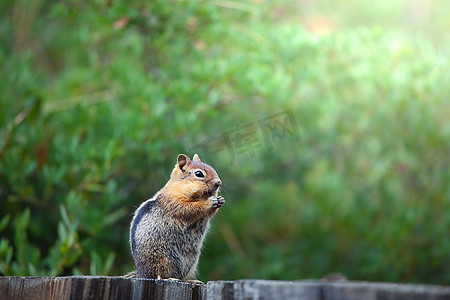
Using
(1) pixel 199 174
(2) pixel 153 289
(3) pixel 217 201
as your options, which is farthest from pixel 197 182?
(2) pixel 153 289

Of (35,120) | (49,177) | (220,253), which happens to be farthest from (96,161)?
(220,253)

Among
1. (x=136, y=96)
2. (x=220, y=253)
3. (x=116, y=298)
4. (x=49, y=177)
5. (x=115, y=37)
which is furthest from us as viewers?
(x=220, y=253)

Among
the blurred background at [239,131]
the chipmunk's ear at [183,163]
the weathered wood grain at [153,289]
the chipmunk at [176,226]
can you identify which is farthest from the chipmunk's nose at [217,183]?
the blurred background at [239,131]

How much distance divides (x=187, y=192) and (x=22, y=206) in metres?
2.48

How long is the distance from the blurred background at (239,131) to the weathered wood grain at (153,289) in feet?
5.71

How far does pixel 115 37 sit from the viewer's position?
186 inches

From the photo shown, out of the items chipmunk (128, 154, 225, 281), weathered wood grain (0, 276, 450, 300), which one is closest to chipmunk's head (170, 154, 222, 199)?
chipmunk (128, 154, 225, 281)

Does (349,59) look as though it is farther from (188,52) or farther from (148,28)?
(148,28)

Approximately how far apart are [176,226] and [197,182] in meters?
0.20

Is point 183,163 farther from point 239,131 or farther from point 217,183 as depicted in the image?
point 239,131

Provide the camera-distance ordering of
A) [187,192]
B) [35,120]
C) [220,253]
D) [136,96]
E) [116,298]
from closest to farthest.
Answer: [116,298]
[187,192]
[35,120]
[136,96]
[220,253]

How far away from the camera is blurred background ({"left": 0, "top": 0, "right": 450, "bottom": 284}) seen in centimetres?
403

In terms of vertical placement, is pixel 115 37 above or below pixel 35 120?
above

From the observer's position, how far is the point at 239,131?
4301mm
